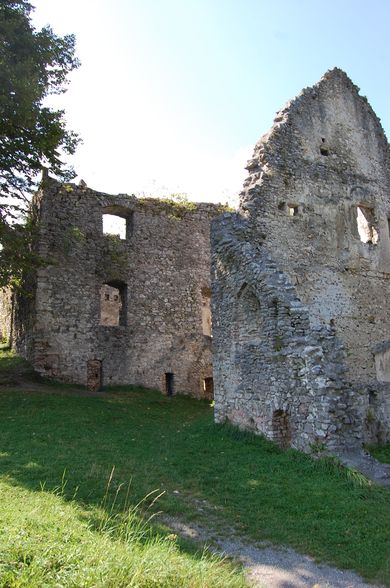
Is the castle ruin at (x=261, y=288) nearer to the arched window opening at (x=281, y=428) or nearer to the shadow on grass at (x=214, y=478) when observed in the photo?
A: the arched window opening at (x=281, y=428)

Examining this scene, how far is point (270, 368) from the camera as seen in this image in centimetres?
1077

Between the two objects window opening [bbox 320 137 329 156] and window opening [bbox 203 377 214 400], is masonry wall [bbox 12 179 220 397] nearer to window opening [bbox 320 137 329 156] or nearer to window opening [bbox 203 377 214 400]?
window opening [bbox 203 377 214 400]

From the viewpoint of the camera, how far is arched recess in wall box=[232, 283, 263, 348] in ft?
38.0

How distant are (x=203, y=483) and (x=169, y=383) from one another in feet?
38.1

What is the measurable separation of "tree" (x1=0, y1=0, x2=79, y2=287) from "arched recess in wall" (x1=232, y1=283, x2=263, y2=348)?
7127 mm

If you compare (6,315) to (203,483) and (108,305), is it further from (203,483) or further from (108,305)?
(203,483)

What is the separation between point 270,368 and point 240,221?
4.24m

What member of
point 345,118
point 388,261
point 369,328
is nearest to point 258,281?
point 369,328

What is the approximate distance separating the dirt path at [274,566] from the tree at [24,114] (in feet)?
37.5

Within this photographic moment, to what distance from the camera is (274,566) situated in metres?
5.50

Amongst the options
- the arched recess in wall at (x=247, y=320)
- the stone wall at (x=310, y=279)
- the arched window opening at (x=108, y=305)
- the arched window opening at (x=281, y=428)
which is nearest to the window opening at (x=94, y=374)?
the arched window opening at (x=108, y=305)

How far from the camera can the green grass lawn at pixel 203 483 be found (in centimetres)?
605

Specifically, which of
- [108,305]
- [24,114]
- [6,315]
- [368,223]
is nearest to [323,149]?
[368,223]

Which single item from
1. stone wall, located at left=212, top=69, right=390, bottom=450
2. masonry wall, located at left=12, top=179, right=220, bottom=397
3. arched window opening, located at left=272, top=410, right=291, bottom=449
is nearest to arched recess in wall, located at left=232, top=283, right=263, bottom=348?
stone wall, located at left=212, top=69, right=390, bottom=450
